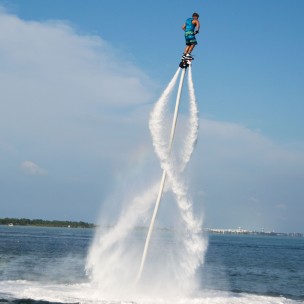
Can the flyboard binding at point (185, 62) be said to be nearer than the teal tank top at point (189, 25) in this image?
No

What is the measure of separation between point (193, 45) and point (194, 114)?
3124 millimetres

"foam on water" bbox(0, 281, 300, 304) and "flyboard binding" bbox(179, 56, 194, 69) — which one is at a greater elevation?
"flyboard binding" bbox(179, 56, 194, 69)

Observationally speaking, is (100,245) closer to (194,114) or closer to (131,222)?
(131,222)

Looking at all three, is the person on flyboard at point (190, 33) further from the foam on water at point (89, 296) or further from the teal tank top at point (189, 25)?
the foam on water at point (89, 296)

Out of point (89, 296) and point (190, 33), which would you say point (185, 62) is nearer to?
point (190, 33)

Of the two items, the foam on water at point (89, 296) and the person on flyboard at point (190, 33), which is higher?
the person on flyboard at point (190, 33)

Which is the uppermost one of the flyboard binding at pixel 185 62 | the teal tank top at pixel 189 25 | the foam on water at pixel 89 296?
the teal tank top at pixel 189 25

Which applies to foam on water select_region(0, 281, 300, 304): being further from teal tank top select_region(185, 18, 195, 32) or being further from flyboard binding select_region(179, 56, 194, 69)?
teal tank top select_region(185, 18, 195, 32)

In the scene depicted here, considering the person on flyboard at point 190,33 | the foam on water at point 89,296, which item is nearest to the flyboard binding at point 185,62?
the person on flyboard at point 190,33

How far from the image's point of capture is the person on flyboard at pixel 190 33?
74.1ft

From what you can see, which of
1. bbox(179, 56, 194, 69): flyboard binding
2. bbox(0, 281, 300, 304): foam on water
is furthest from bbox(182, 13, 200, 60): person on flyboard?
bbox(0, 281, 300, 304): foam on water

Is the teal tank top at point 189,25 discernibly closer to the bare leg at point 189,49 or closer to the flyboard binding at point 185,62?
the bare leg at point 189,49

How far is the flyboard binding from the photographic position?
2334cm

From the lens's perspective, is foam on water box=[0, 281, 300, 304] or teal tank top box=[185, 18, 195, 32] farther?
foam on water box=[0, 281, 300, 304]
